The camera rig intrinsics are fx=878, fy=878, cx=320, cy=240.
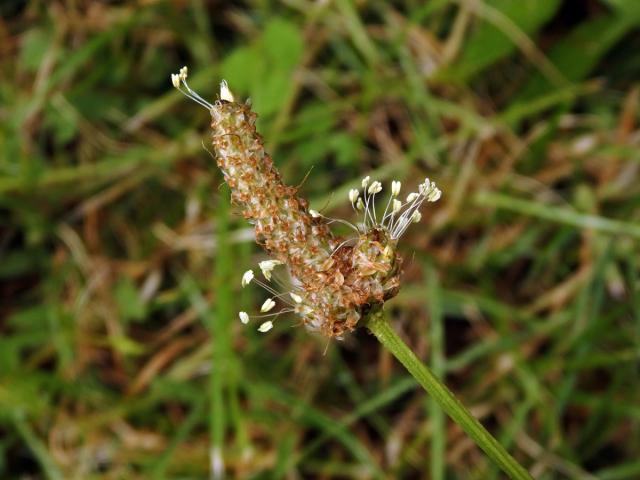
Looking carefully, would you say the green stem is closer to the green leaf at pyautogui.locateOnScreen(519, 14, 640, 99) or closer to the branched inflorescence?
the branched inflorescence

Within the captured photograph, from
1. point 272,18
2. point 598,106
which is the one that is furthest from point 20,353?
point 598,106

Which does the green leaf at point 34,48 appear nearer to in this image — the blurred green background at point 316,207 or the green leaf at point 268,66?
the blurred green background at point 316,207

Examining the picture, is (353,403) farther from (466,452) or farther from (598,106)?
(598,106)

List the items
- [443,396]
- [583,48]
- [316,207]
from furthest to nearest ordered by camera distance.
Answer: [583,48] → [316,207] → [443,396]

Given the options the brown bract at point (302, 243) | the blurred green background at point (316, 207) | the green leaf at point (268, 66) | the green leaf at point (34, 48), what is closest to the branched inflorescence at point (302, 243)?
the brown bract at point (302, 243)

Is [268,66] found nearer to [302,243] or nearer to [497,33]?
[497,33]

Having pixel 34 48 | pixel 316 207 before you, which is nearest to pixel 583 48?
pixel 316 207

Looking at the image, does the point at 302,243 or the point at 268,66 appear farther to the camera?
the point at 268,66

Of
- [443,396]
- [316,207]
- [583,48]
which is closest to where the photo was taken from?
[443,396]
